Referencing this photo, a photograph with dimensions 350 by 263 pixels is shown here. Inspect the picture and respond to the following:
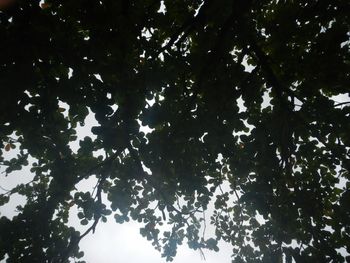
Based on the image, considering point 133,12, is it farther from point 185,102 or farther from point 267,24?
point 267,24

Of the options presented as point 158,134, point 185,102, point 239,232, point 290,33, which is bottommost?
point 239,232

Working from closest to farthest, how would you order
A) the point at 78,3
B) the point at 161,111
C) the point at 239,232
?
the point at 78,3
the point at 161,111
the point at 239,232

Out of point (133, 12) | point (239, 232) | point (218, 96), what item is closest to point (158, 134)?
point (218, 96)

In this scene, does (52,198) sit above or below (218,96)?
below

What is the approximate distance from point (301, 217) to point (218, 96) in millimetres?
2619

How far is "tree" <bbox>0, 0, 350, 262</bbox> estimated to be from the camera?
3258 millimetres

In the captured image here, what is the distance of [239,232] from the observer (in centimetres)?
620

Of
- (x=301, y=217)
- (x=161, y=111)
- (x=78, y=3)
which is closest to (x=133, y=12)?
(x=78, y=3)

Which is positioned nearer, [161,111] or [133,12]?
[133,12]

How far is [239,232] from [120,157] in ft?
10.4

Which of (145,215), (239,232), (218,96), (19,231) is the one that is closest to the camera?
(218,96)

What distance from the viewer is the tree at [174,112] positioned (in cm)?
326

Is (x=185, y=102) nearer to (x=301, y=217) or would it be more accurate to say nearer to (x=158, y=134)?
(x=158, y=134)

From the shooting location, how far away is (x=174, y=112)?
4.31 metres
